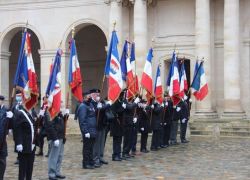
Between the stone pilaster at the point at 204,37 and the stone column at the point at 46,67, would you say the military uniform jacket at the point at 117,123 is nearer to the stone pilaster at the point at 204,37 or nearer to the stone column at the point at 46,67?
the stone pilaster at the point at 204,37

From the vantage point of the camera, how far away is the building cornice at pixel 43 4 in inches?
1017

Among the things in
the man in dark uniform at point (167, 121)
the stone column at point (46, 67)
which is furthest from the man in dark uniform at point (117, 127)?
the stone column at point (46, 67)

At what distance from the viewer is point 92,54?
31297 millimetres

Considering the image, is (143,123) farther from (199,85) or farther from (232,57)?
(232,57)

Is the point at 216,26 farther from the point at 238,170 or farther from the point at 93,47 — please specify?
the point at 238,170

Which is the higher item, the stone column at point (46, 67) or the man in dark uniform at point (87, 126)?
the stone column at point (46, 67)

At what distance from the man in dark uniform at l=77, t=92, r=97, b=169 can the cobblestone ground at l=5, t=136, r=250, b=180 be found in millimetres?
329

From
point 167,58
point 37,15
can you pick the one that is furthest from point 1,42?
point 167,58

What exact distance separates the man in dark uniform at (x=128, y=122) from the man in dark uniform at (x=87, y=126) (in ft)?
6.28

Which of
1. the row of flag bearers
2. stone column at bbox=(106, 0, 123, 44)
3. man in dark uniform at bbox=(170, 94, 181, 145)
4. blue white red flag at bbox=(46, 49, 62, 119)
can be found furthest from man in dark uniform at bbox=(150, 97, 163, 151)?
stone column at bbox=(106, 0, 123, 44)

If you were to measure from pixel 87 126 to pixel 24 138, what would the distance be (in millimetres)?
2581

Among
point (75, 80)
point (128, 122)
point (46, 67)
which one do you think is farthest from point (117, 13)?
point (75, 80)

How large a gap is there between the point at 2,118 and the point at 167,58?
1660cm

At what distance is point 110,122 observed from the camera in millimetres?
12484
